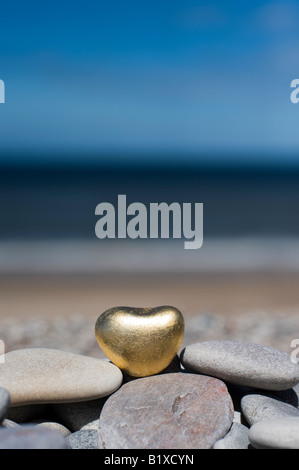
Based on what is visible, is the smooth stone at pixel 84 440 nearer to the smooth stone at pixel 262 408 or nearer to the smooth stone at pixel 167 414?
the smooth stone at pixel 167 414

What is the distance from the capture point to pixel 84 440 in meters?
2.09

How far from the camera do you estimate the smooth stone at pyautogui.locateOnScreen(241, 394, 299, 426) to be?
2.15 meters

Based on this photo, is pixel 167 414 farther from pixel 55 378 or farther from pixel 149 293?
pixel 149 293

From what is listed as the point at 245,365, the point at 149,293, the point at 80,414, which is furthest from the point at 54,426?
the point at 149,293

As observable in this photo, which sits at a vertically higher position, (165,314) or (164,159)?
(164,159)

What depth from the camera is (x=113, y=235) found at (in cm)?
963

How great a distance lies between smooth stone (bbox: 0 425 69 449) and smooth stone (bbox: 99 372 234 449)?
0.40 metres

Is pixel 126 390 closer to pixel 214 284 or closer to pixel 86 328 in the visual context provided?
pixel 86 328

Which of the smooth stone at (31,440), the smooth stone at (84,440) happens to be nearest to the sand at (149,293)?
the smooth stone at (84,440)

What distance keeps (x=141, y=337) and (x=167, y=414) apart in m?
0.37

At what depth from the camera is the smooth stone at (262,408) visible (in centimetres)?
215
